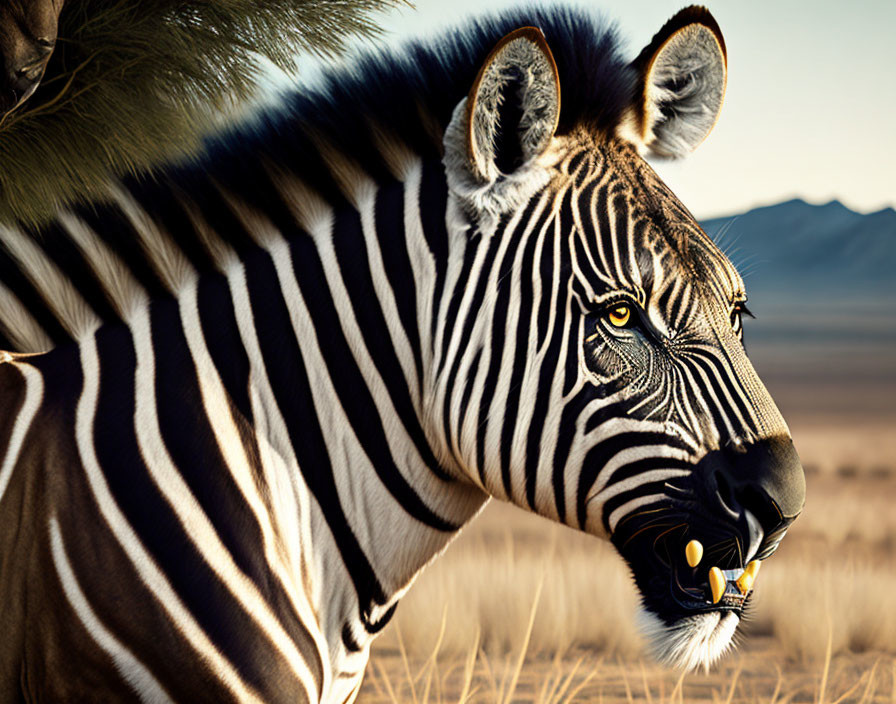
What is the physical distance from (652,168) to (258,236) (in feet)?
3.90

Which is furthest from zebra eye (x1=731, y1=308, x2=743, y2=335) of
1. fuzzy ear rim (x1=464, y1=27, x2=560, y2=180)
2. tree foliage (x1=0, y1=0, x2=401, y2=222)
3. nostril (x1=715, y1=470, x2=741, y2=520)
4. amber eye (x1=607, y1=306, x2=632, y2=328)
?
tree foliage (x1=0, y1=0, x2=401, y2=222)

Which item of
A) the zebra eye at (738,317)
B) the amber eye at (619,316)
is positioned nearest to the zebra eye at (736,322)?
the zebra eye at (738,317)

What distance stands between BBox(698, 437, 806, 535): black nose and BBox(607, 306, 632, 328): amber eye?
1.33ft

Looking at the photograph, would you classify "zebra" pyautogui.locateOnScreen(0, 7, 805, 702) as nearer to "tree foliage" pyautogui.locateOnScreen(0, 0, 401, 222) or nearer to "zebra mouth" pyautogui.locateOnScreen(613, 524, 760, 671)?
"zebra mouth" pyautogui.locateOnScreen(613, 524, 760, 671)

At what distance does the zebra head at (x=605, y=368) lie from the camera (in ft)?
7.22

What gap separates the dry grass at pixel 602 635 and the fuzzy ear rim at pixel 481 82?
419 cm

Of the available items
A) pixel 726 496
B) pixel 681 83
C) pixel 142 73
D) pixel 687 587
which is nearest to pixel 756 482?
pixel 726 496

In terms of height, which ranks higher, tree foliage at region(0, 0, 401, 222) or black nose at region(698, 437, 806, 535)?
tree foliage at region(0, 0, 401, 222)

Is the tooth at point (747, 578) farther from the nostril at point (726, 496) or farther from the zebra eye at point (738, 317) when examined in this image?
the zebra eye at point (738, 317)

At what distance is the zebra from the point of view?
214 centimetres

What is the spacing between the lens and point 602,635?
7.50m

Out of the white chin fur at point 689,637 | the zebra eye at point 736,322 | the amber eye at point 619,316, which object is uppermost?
the amber eye at point 619,316

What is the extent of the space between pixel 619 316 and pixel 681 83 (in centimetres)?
96

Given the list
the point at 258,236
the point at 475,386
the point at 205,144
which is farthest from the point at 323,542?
the point at 205,144
